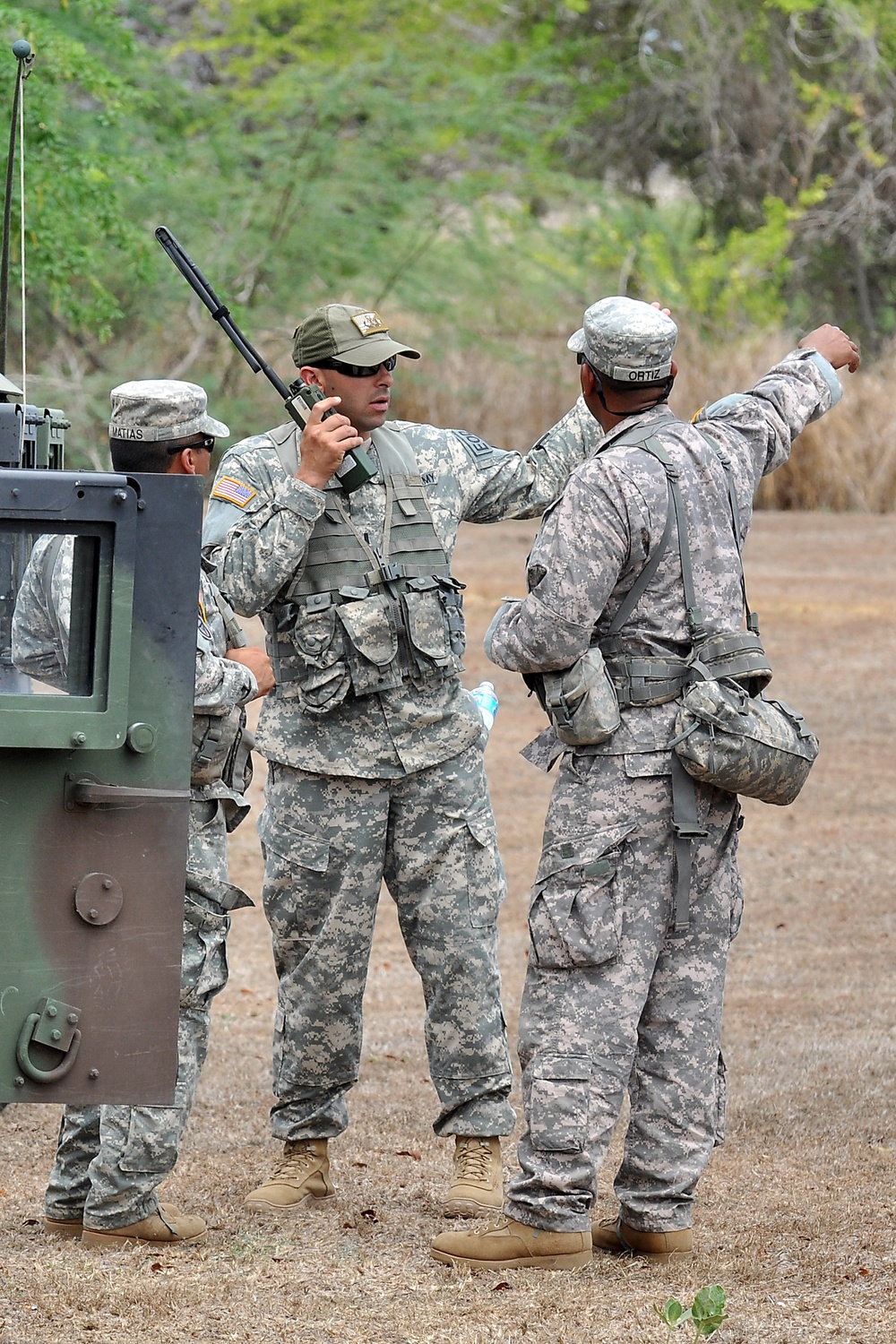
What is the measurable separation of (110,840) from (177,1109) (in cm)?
141

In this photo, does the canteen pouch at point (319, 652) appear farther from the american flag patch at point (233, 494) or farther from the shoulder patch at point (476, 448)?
the shoulder patch at point (476, 448)

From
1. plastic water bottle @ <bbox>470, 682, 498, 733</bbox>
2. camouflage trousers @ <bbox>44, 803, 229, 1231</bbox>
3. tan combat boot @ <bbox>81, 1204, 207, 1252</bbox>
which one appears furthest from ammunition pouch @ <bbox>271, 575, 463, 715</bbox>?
tan combat boot @ <bbox>81, 1204, 207, 1252</bbox>

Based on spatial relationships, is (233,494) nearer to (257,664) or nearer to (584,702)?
→ (257,664)

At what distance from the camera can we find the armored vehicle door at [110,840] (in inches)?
94.9

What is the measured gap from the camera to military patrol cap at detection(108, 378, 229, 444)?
11.6 ft

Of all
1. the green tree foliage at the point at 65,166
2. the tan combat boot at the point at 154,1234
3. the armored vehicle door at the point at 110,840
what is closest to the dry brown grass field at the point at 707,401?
the green tree foliage at the point at 65,166

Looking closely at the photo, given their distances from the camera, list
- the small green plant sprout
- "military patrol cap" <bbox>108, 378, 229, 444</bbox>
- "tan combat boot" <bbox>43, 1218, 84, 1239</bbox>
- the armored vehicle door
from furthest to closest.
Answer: "tan combat boot" <bbox>43, 1218, 84, 1239</bbox> < "military patrol cap" <bbox>108, 378, 229, 444</bbox> < the small green plant sprout < the armored vehicle door

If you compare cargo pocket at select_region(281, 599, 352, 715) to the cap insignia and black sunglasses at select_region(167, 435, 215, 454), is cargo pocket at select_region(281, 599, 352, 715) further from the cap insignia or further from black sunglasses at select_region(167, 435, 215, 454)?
the cap insignia

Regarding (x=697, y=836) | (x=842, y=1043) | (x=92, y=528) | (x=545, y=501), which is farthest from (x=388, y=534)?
(x=842, y=1043)

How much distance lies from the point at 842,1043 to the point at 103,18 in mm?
7423

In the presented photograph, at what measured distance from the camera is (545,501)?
420cm

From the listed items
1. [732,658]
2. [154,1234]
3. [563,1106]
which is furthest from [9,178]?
[154,1234]

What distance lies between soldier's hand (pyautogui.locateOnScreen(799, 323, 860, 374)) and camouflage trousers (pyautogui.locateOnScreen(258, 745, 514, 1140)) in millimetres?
1161

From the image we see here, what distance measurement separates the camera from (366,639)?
3887 mm
